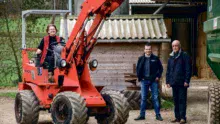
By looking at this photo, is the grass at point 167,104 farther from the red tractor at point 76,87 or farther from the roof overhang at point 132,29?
the red tractor at point 76,87

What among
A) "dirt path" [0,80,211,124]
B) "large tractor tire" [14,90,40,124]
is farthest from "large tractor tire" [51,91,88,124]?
"dirt path" [0,80,211,124]

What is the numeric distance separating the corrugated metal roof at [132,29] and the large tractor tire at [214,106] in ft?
21.0

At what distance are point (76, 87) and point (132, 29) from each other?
230 inches

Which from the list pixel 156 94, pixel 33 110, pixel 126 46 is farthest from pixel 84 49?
pixel 126 46

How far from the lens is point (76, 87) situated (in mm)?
10016

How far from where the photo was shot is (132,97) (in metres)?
13.6

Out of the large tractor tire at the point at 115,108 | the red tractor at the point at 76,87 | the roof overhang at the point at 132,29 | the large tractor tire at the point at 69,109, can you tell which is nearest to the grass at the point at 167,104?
the roof overhang at the point at 132,29

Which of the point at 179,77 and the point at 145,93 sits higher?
the point at 179,77

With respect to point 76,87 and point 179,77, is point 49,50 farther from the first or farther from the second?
point 179,77

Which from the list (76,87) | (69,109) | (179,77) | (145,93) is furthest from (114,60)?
(69,109)

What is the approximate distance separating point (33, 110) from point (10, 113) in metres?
3.17

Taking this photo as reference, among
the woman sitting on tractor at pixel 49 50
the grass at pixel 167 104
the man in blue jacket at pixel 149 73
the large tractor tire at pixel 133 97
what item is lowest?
the grass at pixel 167 104

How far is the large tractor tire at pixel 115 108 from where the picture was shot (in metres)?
9.91

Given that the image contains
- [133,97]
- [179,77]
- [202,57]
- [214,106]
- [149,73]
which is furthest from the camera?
[202,57]
